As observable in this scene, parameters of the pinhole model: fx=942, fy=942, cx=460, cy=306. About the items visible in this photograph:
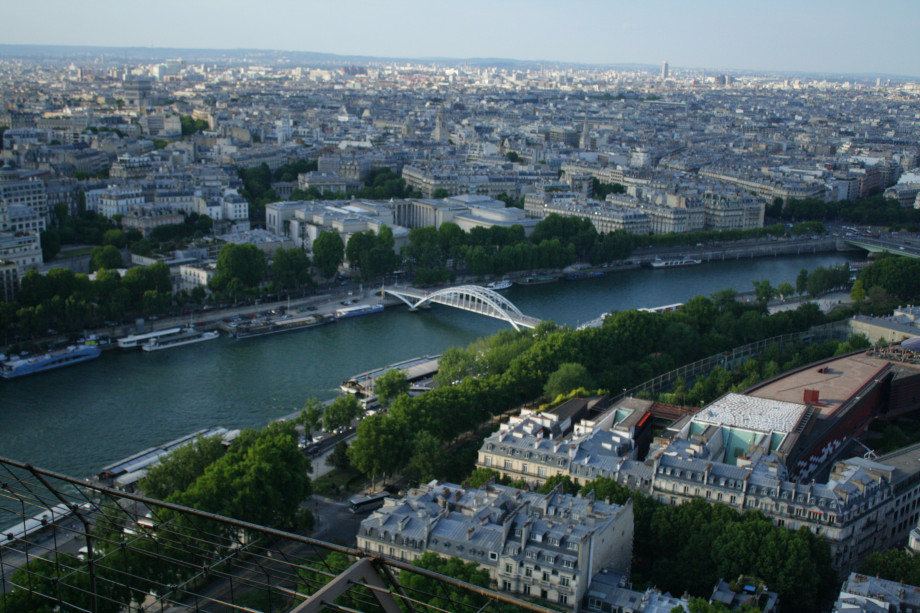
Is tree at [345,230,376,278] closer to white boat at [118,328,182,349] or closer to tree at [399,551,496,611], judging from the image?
white boat at [118,328,182,349]

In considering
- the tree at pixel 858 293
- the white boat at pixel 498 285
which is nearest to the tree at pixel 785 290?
the tree at pixel 858 293

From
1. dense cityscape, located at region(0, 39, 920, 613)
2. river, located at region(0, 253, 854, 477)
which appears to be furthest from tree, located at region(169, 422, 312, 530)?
river, located at region(0, 253, 854, 477)

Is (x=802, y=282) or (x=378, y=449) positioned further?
(x=802, y=282)

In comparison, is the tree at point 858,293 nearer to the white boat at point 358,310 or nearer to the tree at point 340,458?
the white boat at point 358,310

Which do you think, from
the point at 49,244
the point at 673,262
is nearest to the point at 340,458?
the point at 49,244

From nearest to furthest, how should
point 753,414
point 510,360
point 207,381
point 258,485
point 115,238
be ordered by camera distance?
point 258,485, point 753,414, point 510,360, point 207,381, point 115,238

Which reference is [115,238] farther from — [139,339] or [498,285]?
[498,285]
